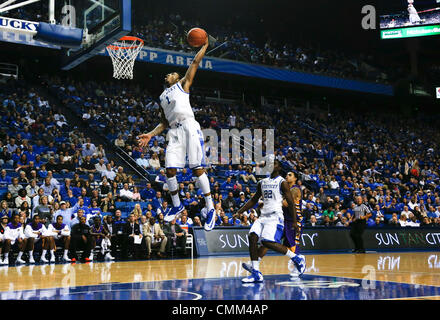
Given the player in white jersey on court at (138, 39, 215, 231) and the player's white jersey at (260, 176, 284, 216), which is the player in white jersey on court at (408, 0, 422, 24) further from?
the player in white jersey on court at (138, 39, 215, 231)

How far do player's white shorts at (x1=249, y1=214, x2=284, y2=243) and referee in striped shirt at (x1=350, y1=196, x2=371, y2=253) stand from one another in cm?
817

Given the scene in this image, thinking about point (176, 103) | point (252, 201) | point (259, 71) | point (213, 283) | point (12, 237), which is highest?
point (259, 71)

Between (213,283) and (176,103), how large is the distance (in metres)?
3.14

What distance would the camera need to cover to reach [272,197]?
8758 millimetres

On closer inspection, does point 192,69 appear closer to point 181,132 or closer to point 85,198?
point 181,132

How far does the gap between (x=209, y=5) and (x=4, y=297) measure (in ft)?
87.5

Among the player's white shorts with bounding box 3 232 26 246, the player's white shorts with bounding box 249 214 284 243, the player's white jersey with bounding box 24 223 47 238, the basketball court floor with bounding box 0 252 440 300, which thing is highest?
the player's white shorts with bounding box 249 214 284 243

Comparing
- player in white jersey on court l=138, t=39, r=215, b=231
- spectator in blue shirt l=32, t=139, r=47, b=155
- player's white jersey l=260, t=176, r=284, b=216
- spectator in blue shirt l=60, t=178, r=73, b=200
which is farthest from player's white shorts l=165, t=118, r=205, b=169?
spectator in blue shirt l=32, t=139, r=47, b=155

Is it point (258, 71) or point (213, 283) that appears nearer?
point (213, 283)

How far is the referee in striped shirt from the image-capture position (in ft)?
53.9

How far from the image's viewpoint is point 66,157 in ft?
55.5

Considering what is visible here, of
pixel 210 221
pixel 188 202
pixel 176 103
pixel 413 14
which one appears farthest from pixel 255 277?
pixel 413 14

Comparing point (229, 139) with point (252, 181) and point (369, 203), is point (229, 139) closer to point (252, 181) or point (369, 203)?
point (252, 181)

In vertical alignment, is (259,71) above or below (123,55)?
above
